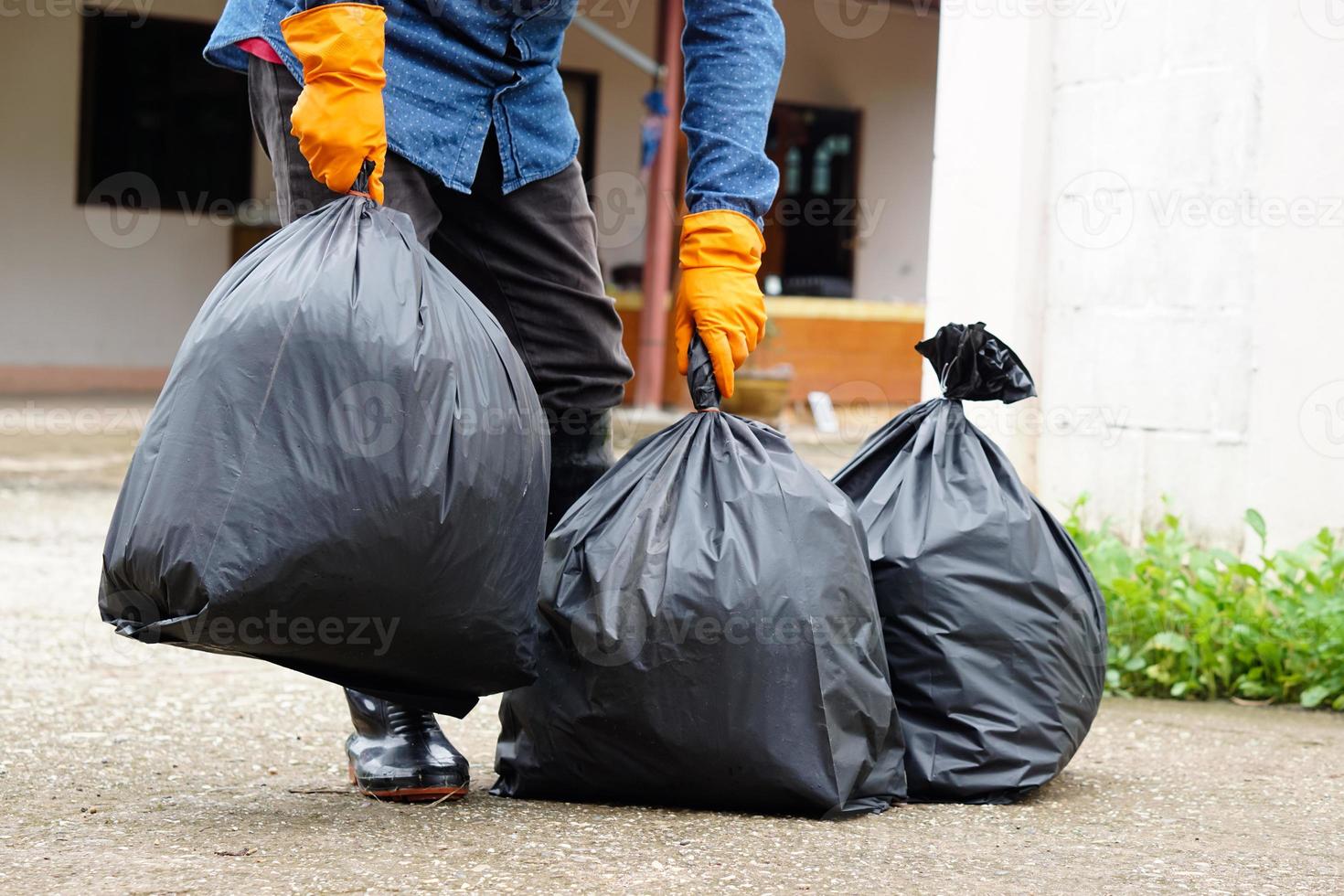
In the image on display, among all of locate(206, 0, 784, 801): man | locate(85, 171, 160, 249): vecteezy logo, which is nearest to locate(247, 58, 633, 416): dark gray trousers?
locate(206, 0, 784, 801): man

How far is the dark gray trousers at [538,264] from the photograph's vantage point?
2068 mm

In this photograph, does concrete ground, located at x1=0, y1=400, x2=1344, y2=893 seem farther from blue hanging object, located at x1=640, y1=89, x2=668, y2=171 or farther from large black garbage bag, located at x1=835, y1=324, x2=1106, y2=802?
blue hanging object, located at x1=640, y1=89, x2=668, y2=171

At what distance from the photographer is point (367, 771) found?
6.46 feet

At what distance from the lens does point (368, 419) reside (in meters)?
1.64

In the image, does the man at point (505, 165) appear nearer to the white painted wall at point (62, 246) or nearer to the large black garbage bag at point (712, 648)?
the large black garbage bag at point (712, 648)

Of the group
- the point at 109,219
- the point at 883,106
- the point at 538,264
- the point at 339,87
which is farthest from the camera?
the point at 883,106

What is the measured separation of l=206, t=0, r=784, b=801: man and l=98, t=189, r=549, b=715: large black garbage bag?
0.21 metres

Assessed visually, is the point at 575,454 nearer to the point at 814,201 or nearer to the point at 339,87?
the point at 339,87

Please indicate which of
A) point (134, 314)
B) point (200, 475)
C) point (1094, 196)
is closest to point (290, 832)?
point (200, 475)

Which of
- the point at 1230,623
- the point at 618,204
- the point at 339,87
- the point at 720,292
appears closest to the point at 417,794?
the point at 720,292

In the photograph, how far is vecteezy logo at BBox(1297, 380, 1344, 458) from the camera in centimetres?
300

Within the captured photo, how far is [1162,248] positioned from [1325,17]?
1.76 ft

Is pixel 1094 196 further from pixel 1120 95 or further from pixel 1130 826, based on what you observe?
pixel 1130 826

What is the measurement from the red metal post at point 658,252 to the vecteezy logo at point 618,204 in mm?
1194
